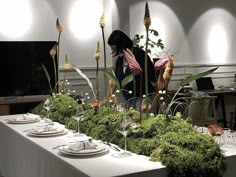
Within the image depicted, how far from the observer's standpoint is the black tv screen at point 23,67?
514 cm

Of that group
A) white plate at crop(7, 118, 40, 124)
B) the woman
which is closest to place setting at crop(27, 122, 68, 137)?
white plate at crop(7, 118, 40, 124)

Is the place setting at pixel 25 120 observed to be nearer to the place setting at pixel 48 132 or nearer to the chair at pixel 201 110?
the place setting at pixel 48 132

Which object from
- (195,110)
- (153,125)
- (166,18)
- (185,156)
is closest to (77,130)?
(153,125)

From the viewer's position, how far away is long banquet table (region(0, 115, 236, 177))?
175 cm

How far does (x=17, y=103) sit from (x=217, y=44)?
146 inches

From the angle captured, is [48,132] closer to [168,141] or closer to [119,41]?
[168,141]

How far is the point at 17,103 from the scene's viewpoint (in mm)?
4965

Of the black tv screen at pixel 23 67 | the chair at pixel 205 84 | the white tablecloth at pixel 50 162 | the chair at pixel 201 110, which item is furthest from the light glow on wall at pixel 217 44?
the white tablecloth at pixel 50 162

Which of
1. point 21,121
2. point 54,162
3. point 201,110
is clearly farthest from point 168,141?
point 201,110

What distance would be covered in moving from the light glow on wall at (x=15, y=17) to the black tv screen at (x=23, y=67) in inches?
10.1

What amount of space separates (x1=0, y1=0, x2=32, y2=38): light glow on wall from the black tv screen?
26 cm

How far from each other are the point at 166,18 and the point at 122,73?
2.90 m

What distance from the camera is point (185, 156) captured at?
1750 mm

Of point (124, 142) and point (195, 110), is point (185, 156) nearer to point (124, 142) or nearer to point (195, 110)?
point (124, 142)
